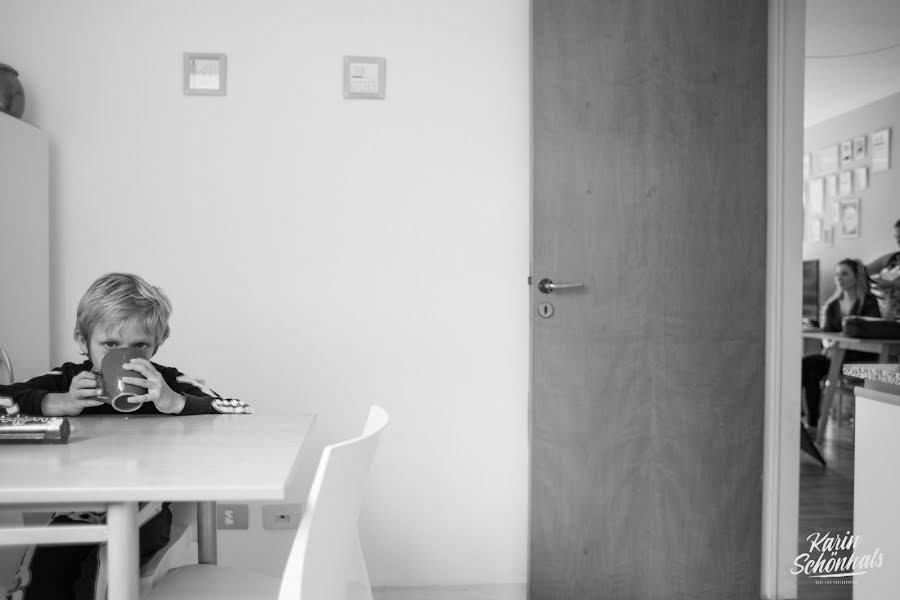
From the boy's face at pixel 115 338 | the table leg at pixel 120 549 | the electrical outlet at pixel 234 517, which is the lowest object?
the electrical outlet at pixel 234 517

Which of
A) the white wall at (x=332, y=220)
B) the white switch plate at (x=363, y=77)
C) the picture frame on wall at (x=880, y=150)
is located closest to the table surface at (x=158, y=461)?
the white wall at (x=332, y=220)

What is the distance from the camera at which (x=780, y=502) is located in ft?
8.06

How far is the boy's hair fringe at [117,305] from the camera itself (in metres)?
1.69

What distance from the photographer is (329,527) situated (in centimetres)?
110

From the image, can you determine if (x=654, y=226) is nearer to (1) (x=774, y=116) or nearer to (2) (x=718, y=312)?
(2) (x=718, y=312)

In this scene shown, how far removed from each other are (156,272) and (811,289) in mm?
6524

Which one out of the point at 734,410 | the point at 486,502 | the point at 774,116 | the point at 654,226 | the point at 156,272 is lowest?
the point at 486,502

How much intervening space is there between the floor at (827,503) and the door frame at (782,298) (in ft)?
0.71

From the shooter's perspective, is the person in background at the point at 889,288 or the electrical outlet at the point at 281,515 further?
the person in background at the point at 889,288

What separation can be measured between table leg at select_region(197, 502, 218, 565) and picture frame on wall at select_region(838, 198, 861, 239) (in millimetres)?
6876

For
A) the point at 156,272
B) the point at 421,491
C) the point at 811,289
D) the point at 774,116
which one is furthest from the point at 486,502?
the point at 811,289

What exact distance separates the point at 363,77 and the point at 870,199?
5.87m

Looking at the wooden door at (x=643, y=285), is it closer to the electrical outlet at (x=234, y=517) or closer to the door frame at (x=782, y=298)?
the door frame at (x=782, y=298)

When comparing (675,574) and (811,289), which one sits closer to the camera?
(675,574)
